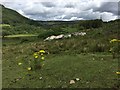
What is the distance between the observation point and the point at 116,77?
820 cm

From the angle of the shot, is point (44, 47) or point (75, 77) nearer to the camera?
point (75, 77)

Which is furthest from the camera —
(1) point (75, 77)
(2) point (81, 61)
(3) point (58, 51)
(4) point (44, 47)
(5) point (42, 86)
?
(4) point (44, 47)

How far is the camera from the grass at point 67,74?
797cm

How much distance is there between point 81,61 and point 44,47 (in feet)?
17.2

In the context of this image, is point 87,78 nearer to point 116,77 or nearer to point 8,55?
point 116,77

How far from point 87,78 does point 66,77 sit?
0.75 meters

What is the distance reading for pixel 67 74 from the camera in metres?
8.91

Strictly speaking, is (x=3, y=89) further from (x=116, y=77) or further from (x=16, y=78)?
(x=116, y=77)

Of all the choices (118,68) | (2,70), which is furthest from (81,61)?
(2,70)

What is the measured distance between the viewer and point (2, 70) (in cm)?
1054

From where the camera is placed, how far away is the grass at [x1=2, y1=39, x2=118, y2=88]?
7973 mm

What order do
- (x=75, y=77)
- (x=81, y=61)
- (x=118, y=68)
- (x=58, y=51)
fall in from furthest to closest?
(x=58, y=51) → (x=81, y=61) → (x=118, y=68) → (x=75, y=77)

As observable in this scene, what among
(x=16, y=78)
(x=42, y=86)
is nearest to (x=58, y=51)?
(x=16, y=78)

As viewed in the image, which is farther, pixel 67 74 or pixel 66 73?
pixel 66 73
